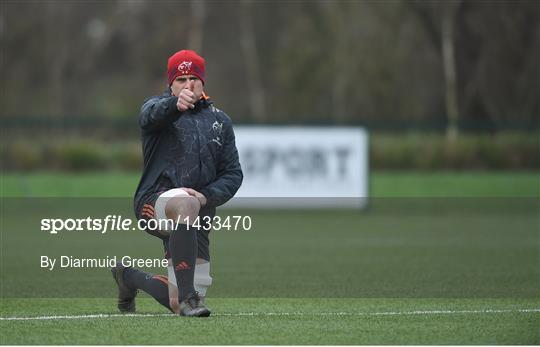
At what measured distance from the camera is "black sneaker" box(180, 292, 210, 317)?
24.7 feet

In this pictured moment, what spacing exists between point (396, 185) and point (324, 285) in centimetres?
1647

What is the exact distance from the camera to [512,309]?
27.7 ft

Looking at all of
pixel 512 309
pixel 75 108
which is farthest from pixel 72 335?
pixel 75 108

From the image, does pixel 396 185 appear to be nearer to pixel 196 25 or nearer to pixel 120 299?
pixel 196 25

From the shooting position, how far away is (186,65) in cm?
772

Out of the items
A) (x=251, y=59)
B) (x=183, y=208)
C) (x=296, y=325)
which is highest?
(x=183, y=208)

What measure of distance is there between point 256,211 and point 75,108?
27.5m

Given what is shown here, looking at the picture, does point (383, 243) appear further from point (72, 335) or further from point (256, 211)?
point (72, 335)

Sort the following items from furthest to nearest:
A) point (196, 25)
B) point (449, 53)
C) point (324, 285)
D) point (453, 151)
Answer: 1. point (196, 25)
2. point (449, 53)
3. point (453, 151)
4. point (324, 285)

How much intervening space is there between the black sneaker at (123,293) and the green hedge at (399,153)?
2044cm

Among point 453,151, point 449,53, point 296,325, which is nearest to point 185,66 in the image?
point 296,325

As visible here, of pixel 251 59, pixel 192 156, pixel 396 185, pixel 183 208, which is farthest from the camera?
pixel 251 59

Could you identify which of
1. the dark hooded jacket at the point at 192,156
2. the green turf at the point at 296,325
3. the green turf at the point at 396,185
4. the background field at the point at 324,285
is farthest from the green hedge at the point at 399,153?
the dark hooded jacket at the point at 192,156

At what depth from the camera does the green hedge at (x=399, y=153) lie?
28.3 meters
